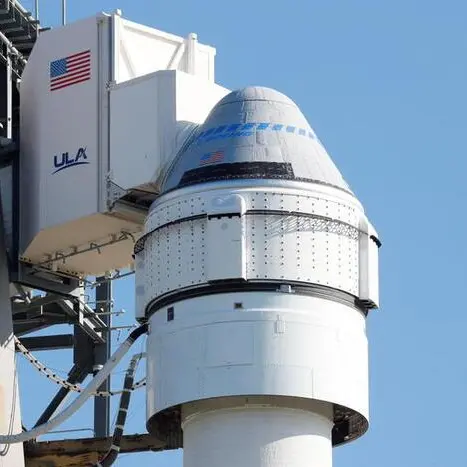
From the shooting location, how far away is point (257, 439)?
4484 cm

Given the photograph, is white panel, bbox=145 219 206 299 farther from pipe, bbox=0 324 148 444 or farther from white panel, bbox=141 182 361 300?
Result: pipe, bbox=0 324 148 444

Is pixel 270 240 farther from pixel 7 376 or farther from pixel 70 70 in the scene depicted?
pixel 7 376

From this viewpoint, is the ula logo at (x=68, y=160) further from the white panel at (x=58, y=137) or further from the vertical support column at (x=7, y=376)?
the vertical support column at (x=7, y=376)

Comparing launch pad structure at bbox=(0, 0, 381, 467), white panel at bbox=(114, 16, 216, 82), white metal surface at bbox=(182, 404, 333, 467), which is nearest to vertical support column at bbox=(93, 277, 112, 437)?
launch pad structure at bbox=(0, 0, 381, 467)

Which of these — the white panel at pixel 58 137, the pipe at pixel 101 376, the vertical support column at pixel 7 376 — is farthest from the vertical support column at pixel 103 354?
the pipe at pixel 101 376

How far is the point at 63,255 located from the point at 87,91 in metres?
3.79

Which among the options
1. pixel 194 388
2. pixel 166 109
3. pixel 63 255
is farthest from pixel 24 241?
pixel 194 388

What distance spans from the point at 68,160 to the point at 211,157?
192 inches

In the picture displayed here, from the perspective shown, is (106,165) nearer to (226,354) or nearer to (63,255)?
(63,255)

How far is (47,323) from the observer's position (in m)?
59.7

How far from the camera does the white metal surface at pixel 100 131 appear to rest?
163 feet

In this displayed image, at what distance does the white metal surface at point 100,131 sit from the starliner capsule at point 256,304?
2.10 m

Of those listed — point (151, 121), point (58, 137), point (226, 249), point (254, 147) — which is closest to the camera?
point (226, 249)

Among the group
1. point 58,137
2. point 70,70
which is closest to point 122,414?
point 58,137
